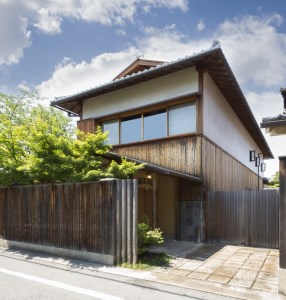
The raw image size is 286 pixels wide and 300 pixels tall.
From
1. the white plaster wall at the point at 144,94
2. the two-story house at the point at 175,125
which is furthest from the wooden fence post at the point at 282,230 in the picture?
the white plaster wall at the point at 144,94

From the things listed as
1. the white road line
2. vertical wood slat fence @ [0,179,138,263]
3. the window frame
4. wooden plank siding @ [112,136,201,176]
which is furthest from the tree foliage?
the window frame

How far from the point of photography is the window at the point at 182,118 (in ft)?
36.8

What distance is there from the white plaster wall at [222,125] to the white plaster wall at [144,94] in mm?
794

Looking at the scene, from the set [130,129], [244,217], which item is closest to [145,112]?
[130,129]

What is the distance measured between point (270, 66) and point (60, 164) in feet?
29.6

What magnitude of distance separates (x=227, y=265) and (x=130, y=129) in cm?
779

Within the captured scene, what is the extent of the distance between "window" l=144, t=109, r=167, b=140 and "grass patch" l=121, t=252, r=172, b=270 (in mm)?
5504

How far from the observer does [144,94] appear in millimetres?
12664

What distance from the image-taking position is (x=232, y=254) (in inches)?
342

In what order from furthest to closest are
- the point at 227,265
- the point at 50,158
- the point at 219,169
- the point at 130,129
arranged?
1. the point at 130,129
2. the point at 219,169
3. the point at 50,158
4. the point at 227,265

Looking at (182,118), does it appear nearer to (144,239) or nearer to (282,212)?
(144,239)

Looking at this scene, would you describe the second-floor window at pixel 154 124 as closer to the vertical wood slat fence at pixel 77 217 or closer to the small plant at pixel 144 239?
the small plant at pixel 144 239

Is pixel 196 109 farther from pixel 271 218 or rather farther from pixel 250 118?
pixel 250 118

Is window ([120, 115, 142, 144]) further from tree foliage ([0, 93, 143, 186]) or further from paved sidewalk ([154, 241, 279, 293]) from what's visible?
paved sidewalk ([154, 241, 279, 293])
